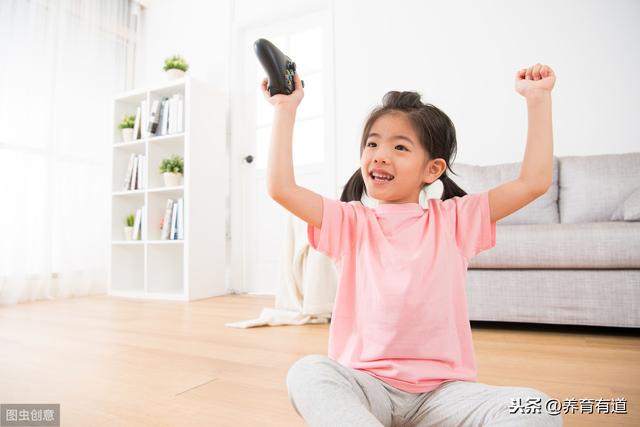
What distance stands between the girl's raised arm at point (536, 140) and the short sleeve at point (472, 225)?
0.04 m

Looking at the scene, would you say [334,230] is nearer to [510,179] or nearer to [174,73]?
[510,179]

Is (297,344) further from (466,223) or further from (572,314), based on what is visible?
(572,314)

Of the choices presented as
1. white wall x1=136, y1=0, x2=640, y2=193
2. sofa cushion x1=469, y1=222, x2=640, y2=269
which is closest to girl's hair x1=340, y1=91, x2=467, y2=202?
sofa cushion x1=469, y1=222, x2=640, y2=269

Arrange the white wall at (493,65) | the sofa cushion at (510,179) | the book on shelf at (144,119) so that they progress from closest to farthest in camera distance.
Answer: the sofa cushion at (510,179) → the white wall at (493,65) → the book on shelf at (144,119)

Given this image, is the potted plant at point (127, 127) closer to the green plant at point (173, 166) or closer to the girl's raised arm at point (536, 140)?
the green plant at point (173, 166)

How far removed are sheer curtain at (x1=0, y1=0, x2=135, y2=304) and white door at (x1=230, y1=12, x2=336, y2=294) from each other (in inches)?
42.1

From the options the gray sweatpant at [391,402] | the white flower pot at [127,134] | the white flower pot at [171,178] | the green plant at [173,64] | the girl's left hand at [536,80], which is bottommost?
the gray sweatpant at [391,402]

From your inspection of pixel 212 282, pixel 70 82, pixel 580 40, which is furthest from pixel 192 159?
pixel 580 40

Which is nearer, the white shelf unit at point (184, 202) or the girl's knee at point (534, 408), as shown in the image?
the girl's knee at point (534, 408)

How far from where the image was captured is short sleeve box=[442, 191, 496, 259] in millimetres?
705

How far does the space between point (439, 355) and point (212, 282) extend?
103 inches

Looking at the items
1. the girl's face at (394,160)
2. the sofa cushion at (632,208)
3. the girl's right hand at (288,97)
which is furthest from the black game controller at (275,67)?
the sofa cushion at (632,208)

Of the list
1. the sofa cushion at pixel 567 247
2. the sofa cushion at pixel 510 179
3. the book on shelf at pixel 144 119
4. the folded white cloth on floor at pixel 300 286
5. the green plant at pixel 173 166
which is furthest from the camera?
the book on shelf at pixel 144 119

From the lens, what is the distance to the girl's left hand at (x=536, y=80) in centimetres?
67
